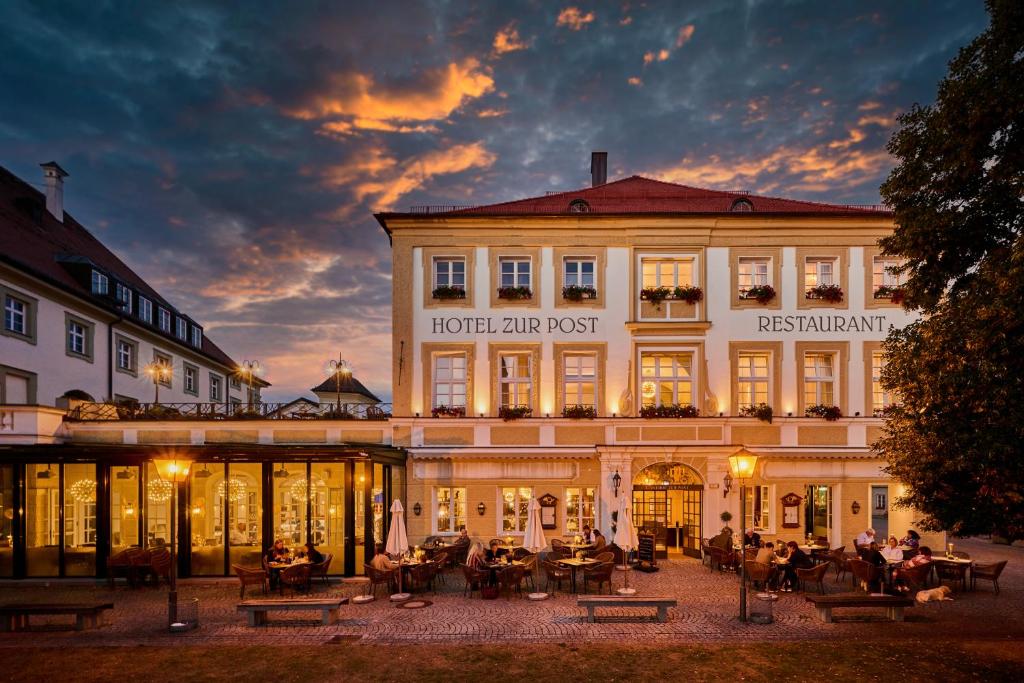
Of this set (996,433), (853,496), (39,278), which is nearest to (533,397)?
(853,496)

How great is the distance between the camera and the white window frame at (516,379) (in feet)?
71.9

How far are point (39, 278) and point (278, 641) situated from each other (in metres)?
19.2

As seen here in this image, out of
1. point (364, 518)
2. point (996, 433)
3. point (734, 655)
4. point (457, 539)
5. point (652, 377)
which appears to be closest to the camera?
point (996, 433)

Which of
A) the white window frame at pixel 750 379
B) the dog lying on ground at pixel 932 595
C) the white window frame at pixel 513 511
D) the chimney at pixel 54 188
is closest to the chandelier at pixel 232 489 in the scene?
the white window frame at pixel 513 511

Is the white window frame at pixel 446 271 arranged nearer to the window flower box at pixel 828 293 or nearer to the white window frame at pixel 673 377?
the white window frame at pixel 673 377

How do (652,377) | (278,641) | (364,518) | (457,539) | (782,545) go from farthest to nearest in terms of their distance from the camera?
(652,377) → (457,539) → (364,518) → (782,545) → (278,641)

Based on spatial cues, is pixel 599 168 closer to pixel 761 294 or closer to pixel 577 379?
pixel 761 294

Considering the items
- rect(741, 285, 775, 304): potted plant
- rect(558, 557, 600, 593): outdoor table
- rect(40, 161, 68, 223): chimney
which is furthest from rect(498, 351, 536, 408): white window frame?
rect(40, 161, 68, 223): chimney

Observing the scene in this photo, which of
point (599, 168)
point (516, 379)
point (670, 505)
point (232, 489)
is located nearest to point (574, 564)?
point (670, 505)

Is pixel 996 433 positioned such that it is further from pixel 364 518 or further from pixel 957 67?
pixel 364 518

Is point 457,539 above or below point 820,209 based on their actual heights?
below

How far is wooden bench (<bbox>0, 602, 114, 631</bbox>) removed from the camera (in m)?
12.7

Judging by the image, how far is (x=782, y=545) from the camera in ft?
55.3

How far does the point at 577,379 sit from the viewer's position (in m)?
22.0
